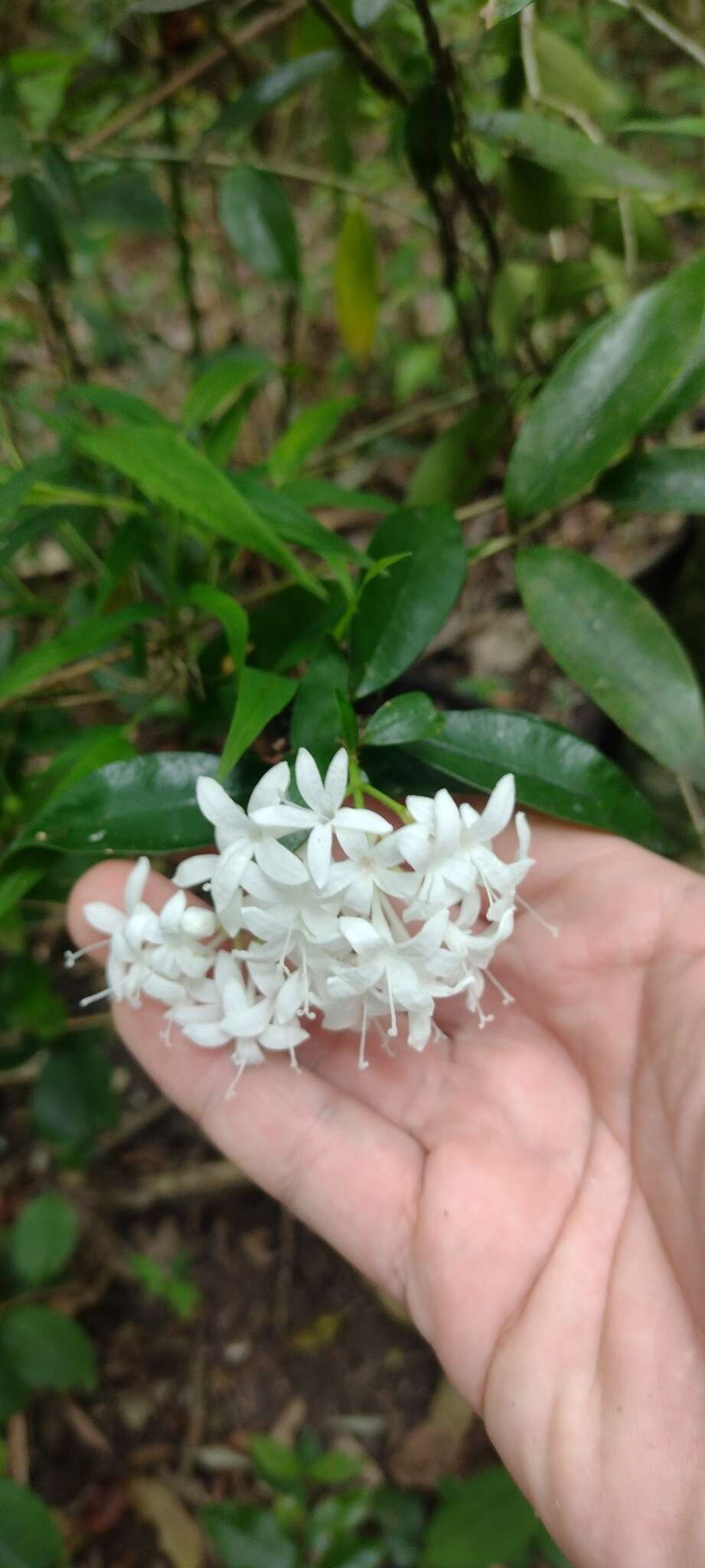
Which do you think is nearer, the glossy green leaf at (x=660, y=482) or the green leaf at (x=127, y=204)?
the glossy green leaf at (x=660, y=482)

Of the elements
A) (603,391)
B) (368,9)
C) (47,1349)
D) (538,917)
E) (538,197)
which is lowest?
Answer: (47,1349)

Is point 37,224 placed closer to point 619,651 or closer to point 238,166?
point 238,166

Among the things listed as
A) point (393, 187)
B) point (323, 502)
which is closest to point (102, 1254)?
point (323, 502)

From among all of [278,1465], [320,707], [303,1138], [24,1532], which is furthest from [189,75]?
[278,1465]

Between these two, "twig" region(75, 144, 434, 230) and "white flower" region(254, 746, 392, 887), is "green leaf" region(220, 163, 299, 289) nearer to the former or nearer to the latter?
"twig" region(75, 144, 434, 230)

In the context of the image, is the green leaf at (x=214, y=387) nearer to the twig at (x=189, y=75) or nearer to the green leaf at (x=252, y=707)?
the green leaf at (x=252, y=707)

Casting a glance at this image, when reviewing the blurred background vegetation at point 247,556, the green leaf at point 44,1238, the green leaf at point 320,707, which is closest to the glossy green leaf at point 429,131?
the blurred background vegetation at point 247,556

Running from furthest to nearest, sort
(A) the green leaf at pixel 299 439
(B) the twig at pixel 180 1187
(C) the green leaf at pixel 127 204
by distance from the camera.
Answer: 1. (B) the twig at pixel 180 1187
2. (C) the green leaf at pixel 127 204
3. (A) the green leaf at pixel 299 439
